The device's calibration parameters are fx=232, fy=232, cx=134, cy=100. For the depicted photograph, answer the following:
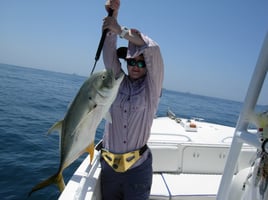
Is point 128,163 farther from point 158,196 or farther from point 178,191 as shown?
point 178,191

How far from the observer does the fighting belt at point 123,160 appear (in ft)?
7.43

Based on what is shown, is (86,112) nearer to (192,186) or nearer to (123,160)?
(123,160)

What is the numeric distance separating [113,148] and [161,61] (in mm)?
1001

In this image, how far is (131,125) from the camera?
2.30 metres

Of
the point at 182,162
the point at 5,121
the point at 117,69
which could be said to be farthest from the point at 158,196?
the point at 5,121

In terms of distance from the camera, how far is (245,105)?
5.49 feet

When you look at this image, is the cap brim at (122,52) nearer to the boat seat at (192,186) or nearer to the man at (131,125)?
the man at (131,125)

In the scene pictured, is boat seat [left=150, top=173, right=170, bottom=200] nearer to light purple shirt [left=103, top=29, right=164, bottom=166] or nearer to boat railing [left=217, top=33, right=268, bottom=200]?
light purple shirt [left=103, top=29, right=164, bottom=166]

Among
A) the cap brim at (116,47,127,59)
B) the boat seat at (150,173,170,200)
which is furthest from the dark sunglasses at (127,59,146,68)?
the boat seat at (150,173,170,200)

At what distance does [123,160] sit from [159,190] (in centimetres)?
159

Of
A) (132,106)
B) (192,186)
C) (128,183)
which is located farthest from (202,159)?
(132,106)

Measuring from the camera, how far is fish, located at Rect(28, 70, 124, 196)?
1616mm

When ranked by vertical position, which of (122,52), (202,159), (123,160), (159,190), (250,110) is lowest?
(159,190)

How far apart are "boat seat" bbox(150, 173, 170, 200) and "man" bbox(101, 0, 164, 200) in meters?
1.18
